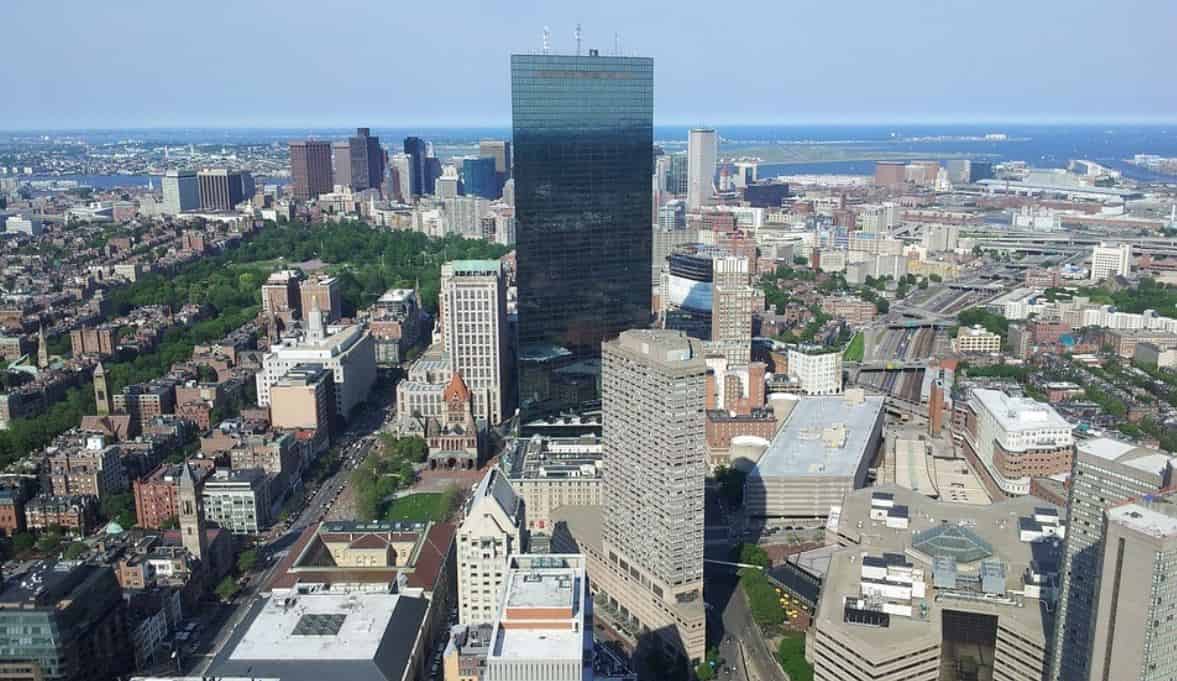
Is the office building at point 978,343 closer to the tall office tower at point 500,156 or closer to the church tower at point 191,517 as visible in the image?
the church tower at point 191,517

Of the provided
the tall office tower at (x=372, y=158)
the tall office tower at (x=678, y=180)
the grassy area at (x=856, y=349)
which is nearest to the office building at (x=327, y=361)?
the grassy area at (x=856, y=349)

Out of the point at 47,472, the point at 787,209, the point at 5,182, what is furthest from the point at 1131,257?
the point at 5,182

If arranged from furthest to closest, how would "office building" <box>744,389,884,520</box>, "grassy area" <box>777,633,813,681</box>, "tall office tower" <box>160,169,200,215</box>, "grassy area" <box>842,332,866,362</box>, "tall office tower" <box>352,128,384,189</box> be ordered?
1. "tall office tower" <box>352,128,384,189</box>
2. "tall office tower" <box>160,169,200,215</box>
3. "grassy area" <box>842,332,866,362</box>
4. "office building" <box>744,389,884,520</box>
5. "grassy area" <box>777,633,813,681</box>

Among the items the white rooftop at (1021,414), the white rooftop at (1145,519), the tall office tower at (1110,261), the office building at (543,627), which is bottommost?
the white rooftop at (1021,414)

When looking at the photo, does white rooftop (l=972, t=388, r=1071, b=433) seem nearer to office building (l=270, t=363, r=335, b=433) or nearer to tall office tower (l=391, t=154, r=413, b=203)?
office building (l=270, t=363, r=335, b=433)

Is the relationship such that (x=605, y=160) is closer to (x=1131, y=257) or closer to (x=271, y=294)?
(x=271, y=294)

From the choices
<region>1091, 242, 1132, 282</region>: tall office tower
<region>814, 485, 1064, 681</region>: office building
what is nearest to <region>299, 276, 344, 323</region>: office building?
<region>814, 485, 1064, 681</region>: office building
